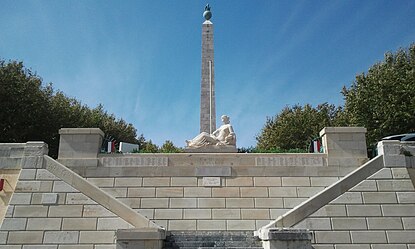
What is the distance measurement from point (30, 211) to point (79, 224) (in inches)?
69.6

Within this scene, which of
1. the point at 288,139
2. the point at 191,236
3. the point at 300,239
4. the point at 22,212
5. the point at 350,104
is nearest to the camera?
the point at 300,239

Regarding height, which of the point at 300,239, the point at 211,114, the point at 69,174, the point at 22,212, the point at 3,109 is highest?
the point at 3,109

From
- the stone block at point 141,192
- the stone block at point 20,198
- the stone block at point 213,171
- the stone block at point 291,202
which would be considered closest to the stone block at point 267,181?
the stone block at point 291,202

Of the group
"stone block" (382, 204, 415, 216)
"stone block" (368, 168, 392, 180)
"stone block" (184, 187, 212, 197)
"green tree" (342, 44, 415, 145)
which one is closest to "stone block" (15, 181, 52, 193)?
"stone block" (184, 187, 212, 197)

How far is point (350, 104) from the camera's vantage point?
24109 mm

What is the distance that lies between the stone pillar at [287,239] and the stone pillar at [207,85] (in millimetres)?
9869

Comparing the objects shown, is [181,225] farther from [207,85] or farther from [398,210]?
[207,85]

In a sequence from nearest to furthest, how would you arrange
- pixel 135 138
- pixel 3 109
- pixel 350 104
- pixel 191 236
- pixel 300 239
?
pixel 300 239, pixel 191 236, pixel 3 109, pixel 350 104, pixel 135 138

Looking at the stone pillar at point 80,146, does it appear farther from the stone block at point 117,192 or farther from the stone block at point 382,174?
the stone block at point 382,174

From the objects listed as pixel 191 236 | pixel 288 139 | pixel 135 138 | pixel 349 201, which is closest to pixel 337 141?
pixel 349 201

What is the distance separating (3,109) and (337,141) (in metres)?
20.0

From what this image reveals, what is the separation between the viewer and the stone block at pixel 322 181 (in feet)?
40.9

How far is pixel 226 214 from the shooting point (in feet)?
39.4

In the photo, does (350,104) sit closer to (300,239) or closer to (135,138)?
(300,239)
